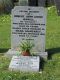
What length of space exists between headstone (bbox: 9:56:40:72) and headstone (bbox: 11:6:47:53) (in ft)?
2.60

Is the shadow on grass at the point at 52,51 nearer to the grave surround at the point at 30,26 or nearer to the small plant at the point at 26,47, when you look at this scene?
the grave surround at the point at 30,26

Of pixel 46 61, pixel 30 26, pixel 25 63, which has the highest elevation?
pixel 30 26

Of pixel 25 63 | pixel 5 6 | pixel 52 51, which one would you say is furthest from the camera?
pixel 5 6

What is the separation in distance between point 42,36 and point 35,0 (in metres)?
10.3

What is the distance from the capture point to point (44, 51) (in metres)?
9.79

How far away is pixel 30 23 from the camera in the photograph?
382 inches

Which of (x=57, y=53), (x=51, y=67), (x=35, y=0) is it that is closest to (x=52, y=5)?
(x=35, y=0)

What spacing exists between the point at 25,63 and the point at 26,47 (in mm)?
764

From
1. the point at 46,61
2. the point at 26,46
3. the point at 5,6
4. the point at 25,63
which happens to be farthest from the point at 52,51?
the point at 5,6

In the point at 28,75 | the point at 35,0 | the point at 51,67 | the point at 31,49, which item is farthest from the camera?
the point at 35,0

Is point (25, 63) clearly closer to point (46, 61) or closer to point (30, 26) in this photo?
point (46, 61)

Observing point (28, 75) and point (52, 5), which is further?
point (52, 5)

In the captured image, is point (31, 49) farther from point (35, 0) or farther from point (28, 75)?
point (35, 0)

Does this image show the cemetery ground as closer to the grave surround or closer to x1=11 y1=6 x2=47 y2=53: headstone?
the grave surround
